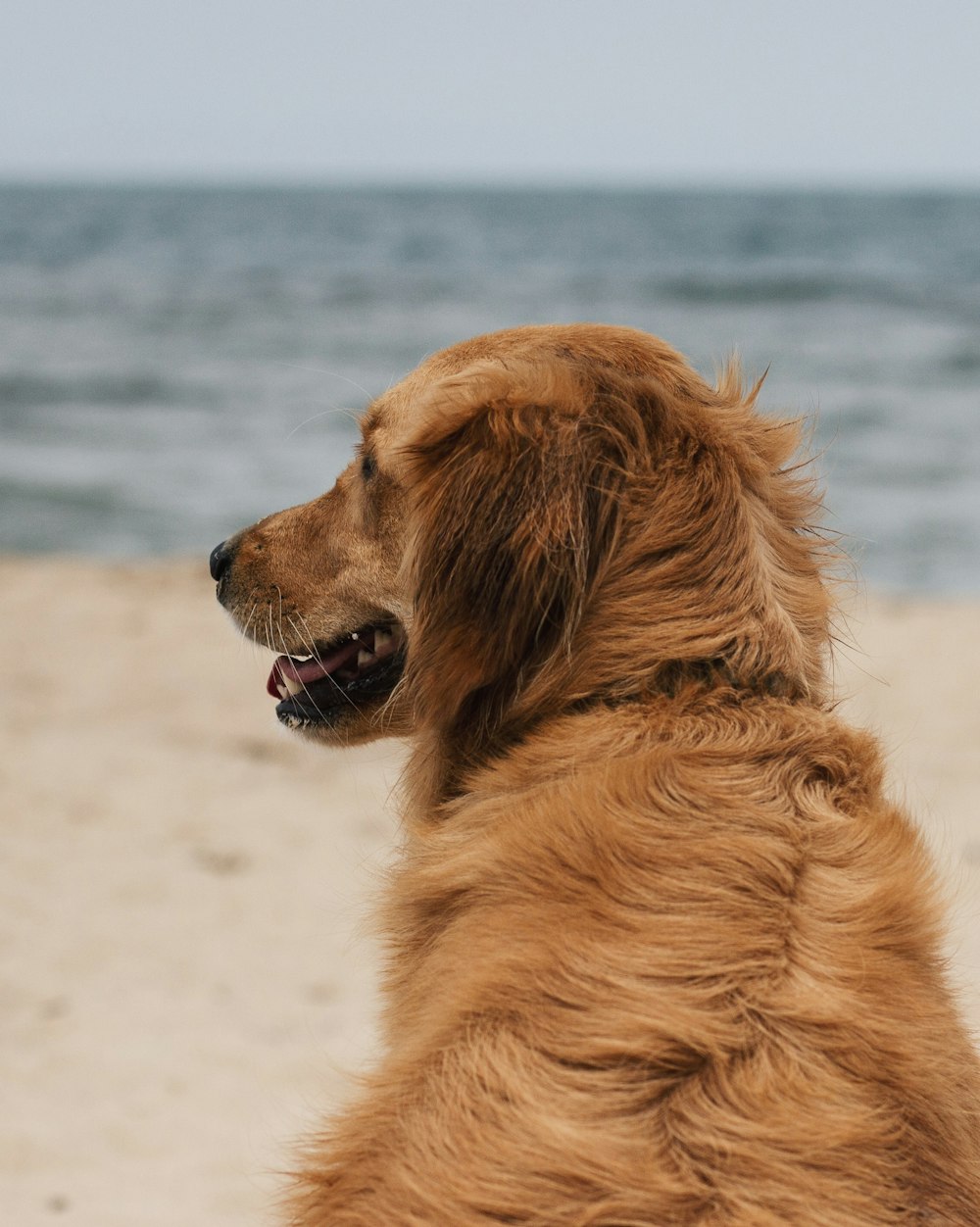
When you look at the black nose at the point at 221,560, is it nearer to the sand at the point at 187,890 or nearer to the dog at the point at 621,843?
the dog at the point at 621,843

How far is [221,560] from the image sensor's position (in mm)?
2869

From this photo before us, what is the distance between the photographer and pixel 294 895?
5.45 meters

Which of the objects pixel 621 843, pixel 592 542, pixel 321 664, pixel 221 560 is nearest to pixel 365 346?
pixel 221 560

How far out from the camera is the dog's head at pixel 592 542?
2.06 m

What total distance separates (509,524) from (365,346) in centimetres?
1803

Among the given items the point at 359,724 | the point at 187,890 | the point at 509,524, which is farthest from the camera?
the point at 187,890

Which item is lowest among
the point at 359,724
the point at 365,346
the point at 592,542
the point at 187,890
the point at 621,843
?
the point at 187,890

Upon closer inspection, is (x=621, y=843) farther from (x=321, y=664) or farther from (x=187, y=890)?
(x=187, y=890)

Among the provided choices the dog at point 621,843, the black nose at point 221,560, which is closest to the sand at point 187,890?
the dog at point 621,843

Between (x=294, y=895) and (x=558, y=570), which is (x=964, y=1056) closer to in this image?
(x=558, y=570)

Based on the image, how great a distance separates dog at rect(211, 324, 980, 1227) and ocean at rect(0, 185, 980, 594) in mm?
542

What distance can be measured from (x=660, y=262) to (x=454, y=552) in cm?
3345

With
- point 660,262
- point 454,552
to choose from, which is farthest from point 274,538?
point 660,262

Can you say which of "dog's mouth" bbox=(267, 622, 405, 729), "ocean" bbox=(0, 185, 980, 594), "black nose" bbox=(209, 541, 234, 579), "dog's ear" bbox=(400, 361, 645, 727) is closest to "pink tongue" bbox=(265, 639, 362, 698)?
"dog's mouth" bbox=(267, 622, 405, 729)
